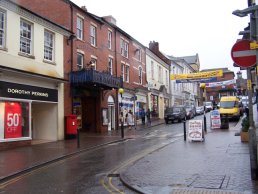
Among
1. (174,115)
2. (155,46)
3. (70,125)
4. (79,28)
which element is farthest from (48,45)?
(155,46)

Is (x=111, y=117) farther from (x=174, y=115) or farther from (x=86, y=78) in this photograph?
(x=174, y=115)

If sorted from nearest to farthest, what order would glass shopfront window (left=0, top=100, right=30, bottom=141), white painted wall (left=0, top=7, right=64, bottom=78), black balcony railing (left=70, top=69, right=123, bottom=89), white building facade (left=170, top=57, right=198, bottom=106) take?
glass shopfront window (left=0, top=100, right=30, bottom=141) < white painted wall (left=0, top=7, right=64, bottom=78) < black balcony railing (left=70, top=69, right=123, bottom=89) < white building facade (left=170, top=57, right=198, bottom=106)

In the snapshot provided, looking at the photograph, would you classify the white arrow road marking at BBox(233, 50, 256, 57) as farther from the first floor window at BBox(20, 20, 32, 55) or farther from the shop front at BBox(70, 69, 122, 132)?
the shop front at BBox(70, 69, 122, 132)

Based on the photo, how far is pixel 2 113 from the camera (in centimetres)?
1756

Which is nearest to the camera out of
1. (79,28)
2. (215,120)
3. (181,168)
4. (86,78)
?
(181,168)

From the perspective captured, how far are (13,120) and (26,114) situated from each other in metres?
1.18

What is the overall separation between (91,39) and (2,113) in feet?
41.4

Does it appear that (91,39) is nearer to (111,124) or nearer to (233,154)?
(111,124)

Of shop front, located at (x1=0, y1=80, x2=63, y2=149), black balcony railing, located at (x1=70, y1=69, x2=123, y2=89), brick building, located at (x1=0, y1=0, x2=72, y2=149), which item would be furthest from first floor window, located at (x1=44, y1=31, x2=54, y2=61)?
black balcony railing, located at (x1=70, y1=69, x2=123, y2=89)

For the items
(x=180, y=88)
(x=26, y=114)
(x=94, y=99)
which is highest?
(x=180, y=88)

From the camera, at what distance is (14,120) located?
18.4 m

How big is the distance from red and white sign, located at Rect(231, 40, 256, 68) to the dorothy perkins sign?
12576mm

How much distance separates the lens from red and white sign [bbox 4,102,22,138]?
1783 cm

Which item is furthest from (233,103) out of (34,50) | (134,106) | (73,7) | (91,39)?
(34,50)
